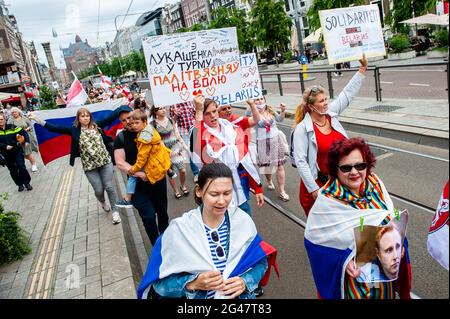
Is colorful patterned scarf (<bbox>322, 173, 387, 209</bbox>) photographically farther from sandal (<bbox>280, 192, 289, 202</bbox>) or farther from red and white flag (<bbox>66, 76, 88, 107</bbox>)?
red and white flag (<bbox>66, 76, 88, 107</bbox>)

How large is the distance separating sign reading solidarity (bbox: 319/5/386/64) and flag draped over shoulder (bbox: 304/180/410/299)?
3305 millimetres

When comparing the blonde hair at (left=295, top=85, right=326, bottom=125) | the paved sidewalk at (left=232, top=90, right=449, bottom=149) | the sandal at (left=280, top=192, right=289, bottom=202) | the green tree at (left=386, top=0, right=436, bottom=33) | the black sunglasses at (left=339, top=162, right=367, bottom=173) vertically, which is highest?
the green tree at (left=386, top=0, right=436, bottom=33)

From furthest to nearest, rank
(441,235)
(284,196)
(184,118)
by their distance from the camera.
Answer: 1. (184,118)
2. (284,196)
3. (441,235)

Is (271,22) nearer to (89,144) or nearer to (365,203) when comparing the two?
(89,144)

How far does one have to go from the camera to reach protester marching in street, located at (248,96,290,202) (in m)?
5.94

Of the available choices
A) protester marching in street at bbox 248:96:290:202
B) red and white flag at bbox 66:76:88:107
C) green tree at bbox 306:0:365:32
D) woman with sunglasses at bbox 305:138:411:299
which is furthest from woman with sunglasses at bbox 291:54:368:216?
green tree at bbox 306:0:365:32

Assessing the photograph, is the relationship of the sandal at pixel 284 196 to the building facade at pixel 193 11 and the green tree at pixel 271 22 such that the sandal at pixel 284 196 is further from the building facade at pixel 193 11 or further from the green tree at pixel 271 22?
the building facade at pixel 193 11

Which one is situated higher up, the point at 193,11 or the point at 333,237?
the point at 193,11

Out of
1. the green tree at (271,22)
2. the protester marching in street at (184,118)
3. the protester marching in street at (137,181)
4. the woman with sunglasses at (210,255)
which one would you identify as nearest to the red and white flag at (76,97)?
the protester marching in street at (184,118)

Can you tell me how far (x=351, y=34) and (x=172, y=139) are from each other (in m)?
3.29

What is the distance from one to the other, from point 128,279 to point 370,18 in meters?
4.70

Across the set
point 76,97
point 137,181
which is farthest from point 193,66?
point 76,97

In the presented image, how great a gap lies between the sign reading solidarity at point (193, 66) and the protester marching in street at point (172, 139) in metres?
1.55

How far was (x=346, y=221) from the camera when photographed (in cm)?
238
